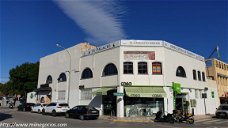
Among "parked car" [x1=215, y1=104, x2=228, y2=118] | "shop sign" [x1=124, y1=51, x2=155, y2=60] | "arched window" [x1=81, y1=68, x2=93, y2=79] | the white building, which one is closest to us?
"parked car" [x1=215, y1=104, x2=228, y2=118]

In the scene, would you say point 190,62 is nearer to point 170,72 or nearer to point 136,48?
point 170,72

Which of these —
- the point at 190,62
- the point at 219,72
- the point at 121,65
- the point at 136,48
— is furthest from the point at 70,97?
the point at 219,72

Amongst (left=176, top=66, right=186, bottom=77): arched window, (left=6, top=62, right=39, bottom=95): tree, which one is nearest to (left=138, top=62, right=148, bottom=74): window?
(left=176, top=66, right=186, bottom=77): arched window

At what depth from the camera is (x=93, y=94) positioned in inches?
1078

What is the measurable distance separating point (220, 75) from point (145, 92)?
24.5 m

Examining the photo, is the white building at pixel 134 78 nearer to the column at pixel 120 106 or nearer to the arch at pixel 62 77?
the column at pixel 120 106

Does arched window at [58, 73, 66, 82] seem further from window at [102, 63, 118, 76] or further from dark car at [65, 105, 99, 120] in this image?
dark car at [65, 105, 99, 120]

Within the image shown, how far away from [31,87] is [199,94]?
35258 mm

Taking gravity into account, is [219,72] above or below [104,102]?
above

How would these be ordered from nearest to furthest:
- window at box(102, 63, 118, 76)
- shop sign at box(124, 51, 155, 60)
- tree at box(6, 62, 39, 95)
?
shop sign at box(124, 51, 155, 60) < window at box(102, 63, 118, 76) < tree at box(6, 62, 39, 95)

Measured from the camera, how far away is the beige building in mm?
40188

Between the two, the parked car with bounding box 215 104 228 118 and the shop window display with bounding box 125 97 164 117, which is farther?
the shop window display with bounding box 125 97 164 117

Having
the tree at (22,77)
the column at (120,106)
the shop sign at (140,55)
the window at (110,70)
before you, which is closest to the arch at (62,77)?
the window at (110,70)

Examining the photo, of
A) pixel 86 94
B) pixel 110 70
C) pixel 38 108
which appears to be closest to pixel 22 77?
pixel 38 108
